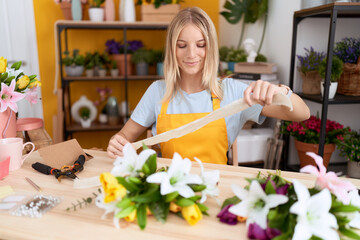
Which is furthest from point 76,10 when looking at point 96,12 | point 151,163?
point 151,163

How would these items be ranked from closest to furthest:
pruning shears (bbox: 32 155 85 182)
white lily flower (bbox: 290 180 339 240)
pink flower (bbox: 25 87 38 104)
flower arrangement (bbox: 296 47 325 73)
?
white lily flower (bbox: 290 180 339 240), pruning shears (bbox: 32 155 85 182), pink flower (bbox: 25 87 38 104), flower arrangement (bbox: 296 47 325 73)

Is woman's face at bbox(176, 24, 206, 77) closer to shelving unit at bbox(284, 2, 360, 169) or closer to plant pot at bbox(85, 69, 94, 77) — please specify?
shelving unit at bbox(284, 2, 360, 169)

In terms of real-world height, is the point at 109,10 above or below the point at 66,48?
above

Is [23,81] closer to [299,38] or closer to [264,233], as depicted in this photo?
[264,233]

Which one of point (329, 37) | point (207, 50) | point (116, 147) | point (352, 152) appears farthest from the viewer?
point (352, 152)

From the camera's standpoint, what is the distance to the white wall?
229cm

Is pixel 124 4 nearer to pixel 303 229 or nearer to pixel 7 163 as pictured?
pixel 7 163

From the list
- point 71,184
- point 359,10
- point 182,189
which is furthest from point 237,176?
point 359,10

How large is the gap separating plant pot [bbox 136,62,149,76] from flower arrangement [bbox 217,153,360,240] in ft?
8.66

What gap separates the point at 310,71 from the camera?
2189 mm

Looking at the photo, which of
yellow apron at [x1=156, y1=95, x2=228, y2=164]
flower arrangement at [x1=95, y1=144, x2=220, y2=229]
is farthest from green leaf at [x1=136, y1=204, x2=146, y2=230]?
yellow apron at [x1=156, y1=95, x2=228, y2=164]

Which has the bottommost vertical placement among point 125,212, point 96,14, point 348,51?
point 125,212

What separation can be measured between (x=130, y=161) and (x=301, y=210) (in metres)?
0.39

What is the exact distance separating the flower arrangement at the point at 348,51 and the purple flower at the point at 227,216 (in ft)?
5.48
